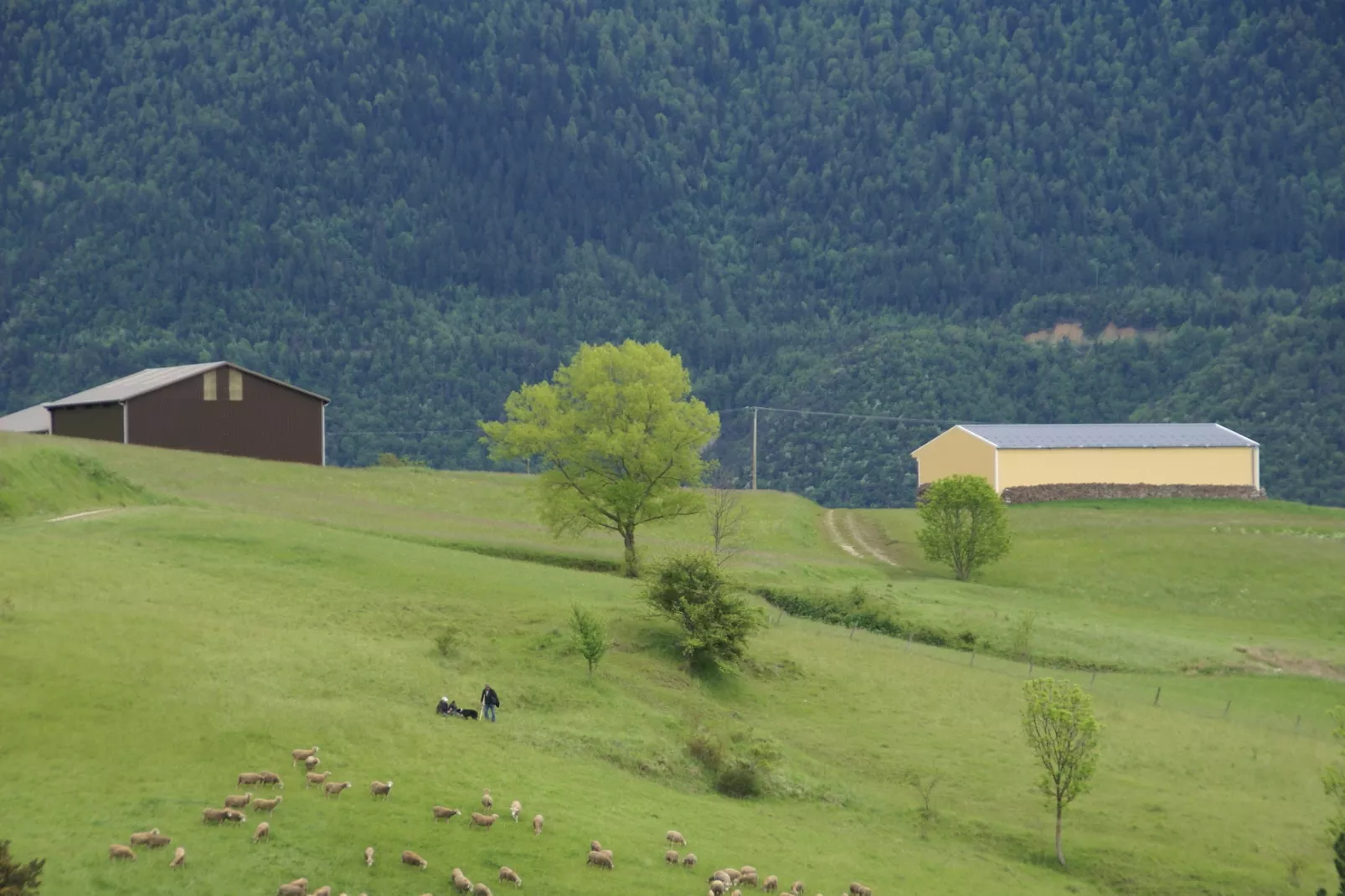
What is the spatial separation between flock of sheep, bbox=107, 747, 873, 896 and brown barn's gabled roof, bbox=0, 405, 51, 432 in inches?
3357

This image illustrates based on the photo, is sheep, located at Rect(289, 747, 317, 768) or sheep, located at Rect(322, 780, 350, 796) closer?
sheep, located at Rect(322, 780, 350, 796)

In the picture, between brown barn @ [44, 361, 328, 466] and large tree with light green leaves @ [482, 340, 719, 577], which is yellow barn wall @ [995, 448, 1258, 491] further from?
brown barn @ [44, 361, 328, 466]

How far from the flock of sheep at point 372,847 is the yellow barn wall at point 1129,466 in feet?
248

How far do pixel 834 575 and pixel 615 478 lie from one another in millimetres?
13435

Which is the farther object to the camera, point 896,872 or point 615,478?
point 615,478

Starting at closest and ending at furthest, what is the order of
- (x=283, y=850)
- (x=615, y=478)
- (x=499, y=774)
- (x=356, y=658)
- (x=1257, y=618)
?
(x=283, y=850)
(x=499, y=774)
(x=356, y=658)
(x=615, y=478)
(x=1257, y=618)

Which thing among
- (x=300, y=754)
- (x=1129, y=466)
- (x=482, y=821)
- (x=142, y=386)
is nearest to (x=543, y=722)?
(x=300, y=754)

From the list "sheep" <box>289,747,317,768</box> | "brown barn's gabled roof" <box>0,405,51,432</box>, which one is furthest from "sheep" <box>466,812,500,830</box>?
"brown barn's gabled roof" <box>0,405,51,432</box>

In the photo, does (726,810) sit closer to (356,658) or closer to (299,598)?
(356,658)

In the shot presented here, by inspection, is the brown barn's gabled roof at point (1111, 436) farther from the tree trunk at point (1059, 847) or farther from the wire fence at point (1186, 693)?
the tree trunk at point (1059, 847)

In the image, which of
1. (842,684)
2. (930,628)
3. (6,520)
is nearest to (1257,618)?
(930,628)

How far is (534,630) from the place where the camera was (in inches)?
1943

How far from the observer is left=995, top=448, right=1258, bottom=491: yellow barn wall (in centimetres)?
10306

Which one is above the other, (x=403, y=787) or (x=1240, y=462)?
(x=1240, y=462)
